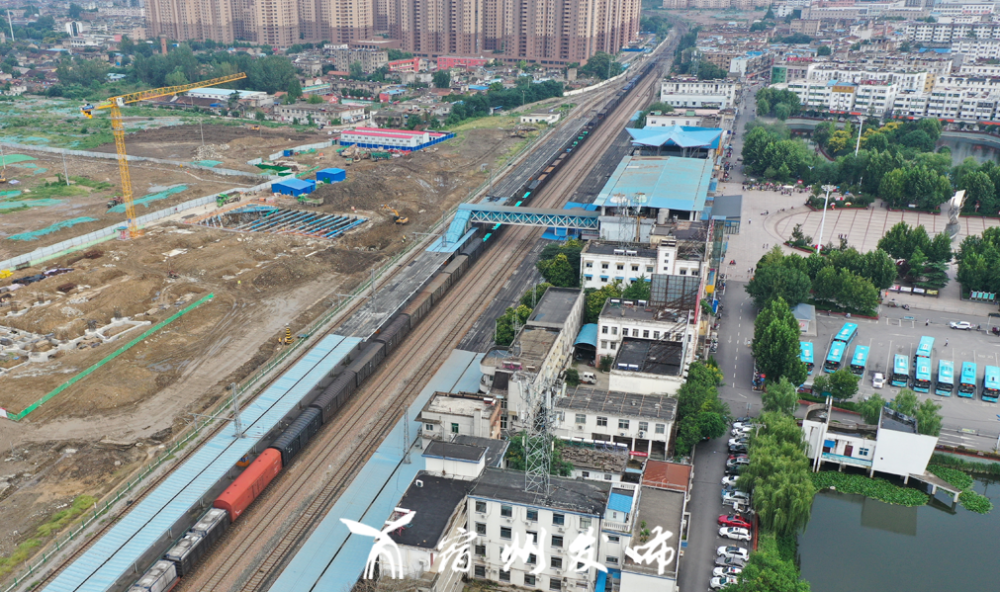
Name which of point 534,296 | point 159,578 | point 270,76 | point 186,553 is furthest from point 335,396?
point 270,76

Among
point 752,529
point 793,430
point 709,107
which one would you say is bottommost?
point 752,529

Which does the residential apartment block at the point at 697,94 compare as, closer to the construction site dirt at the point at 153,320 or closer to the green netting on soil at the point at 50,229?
the construction site dirt at the point at 153,320

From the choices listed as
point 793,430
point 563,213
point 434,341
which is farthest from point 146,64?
point 793,430

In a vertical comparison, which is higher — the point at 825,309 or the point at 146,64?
the point at 146,64

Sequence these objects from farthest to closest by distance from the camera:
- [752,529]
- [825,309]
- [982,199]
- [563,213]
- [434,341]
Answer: [982,199], [563,213], [825,309], [434,341], [752,529]

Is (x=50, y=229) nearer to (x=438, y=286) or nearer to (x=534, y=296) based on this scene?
(x=438, y=286)

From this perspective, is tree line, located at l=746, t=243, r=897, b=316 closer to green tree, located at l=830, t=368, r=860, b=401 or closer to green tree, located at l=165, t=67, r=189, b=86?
green tree, located at l=830, t=368, r=860, b=401

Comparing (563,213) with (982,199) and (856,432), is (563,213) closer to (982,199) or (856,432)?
(856,432)
